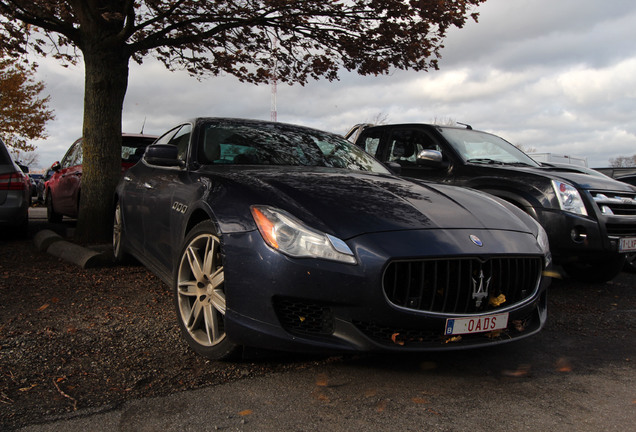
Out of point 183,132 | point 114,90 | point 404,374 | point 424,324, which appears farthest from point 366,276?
point 114,90

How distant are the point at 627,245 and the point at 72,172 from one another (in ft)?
25.7

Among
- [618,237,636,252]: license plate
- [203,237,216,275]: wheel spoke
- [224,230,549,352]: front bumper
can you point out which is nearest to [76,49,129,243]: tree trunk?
[203,237,216,275]: wheel spoke

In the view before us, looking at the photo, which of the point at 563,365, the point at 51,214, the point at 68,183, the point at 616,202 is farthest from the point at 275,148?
the point at 51,214

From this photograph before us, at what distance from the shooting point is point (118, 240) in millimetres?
5543

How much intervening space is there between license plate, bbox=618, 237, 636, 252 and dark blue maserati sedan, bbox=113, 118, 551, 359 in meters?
2.17

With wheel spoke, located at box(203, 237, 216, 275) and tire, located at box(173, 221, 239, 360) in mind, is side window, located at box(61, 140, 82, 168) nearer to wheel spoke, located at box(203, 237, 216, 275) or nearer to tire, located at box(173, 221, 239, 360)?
tire, located at box(173, 221, 239, 360)

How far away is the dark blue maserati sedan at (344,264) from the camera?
2602 millimetres

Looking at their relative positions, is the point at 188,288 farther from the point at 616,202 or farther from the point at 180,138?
the point at 616,202

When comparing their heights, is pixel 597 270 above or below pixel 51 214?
above

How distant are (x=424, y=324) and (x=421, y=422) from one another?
484 mm

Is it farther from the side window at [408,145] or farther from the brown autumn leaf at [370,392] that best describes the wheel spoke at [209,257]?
the side window at [408,145]

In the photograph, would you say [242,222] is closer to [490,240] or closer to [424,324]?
[424,324]

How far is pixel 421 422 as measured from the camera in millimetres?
2326

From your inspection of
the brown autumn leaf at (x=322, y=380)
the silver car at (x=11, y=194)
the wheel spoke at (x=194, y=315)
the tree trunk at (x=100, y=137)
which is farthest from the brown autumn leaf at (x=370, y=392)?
the silver car at (x=11, y=194)
